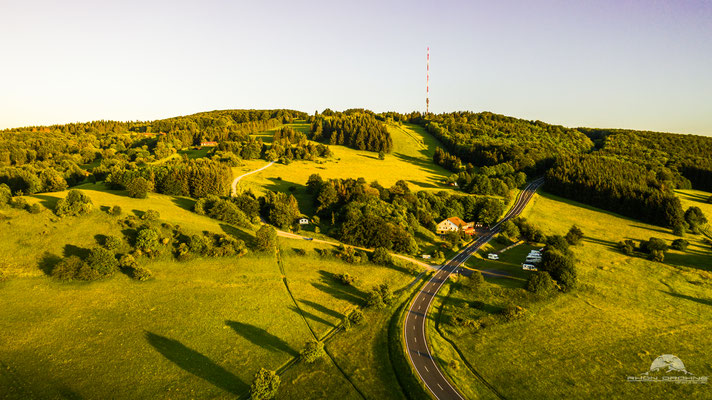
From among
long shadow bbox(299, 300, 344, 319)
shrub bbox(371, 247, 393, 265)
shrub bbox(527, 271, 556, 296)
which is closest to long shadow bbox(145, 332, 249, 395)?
long shadow bbox(299, 300, 344, 319)

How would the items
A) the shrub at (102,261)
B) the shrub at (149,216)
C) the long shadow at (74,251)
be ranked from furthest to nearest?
1. the shrub at (149,216)
2. the long shadow at (74,251)
3. the shrub at (102,261)

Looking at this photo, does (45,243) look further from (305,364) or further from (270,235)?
(305,364)

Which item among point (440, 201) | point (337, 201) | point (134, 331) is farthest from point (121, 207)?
point (440, 201)

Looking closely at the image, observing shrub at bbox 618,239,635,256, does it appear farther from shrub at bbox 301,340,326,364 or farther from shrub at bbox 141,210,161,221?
shrub at bbox 141,210,161,221

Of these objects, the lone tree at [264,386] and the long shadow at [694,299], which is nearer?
the lone tree at [264,386]

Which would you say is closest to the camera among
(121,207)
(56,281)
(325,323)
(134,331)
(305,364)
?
(305,364)

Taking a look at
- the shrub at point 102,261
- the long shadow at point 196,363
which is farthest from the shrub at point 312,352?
the shrub at point 102,261

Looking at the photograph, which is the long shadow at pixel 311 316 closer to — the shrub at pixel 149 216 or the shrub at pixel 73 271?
the shrub at pixel 73 271
